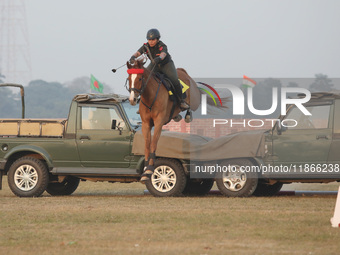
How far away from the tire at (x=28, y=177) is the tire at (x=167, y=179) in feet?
8.93

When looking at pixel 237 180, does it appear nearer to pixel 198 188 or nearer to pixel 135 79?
pixel 198 188

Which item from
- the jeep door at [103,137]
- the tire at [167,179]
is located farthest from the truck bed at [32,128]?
the tire at [167,179]

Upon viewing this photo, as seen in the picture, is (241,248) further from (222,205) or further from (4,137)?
(4,137)

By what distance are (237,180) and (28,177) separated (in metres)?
5.10

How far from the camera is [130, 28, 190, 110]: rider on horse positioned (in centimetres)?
1543

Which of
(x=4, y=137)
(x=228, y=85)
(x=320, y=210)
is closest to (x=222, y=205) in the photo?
(x=320, y=210)

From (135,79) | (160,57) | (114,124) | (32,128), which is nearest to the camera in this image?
(135,79)

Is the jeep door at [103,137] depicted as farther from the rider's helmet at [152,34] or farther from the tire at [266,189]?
the rider's helmet at [152,34]

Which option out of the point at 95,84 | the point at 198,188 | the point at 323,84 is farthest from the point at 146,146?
the point at 323,84

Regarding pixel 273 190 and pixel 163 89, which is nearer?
pixel 163 89

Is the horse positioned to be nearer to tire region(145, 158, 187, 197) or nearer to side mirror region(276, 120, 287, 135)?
tire region(145, 158, 187, 197)

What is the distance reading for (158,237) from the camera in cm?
1169

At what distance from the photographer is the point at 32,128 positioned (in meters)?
20.1

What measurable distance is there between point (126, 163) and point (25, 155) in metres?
2.71
